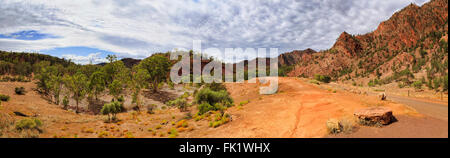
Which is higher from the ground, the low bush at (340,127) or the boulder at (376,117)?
the boulder at (376,117)

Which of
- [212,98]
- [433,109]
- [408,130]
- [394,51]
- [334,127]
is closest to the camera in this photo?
[408,130]

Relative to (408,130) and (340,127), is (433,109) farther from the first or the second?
(340,127)

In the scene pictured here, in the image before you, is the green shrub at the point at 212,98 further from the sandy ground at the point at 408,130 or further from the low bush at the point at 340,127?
the sandy ground at the point at 408,130

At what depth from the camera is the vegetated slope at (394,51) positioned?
42094 millimetres

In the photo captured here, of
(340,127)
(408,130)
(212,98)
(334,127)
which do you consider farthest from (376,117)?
(212,98)

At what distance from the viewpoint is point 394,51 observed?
199 feet

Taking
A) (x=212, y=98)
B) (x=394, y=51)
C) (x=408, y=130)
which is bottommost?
(x=212, y=98)

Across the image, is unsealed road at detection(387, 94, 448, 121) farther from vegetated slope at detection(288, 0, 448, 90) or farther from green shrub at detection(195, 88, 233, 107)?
vegetated slope at detection(288, 0, 448, 90)

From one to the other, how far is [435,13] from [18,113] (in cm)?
9650

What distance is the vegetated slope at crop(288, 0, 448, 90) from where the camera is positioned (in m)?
42.1

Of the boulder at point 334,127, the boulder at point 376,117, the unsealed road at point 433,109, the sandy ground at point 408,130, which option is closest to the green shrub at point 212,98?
the boulder at point 334,127

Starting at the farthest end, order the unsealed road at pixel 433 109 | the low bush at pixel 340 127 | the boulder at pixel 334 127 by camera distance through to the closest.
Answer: the unsealed road at pixel 433 109 < the boulder at pixel 334 127 < the low bush at pixel 340 127

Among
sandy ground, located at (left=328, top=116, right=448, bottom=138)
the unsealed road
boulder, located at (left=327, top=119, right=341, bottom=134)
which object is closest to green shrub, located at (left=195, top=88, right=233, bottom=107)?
boulder, located at (left=327, top=119, right=341, bottom=134)

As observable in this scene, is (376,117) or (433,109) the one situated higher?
(376,117)
